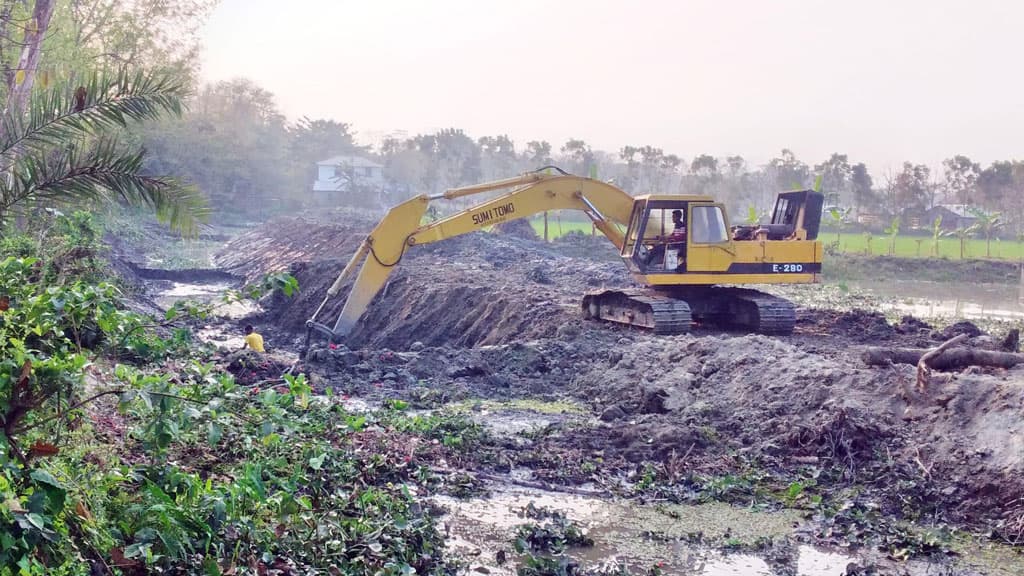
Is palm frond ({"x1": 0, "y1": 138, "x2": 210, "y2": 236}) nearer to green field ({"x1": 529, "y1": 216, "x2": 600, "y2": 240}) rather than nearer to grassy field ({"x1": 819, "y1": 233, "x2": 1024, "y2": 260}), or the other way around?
grassy field ({"x1": 819, "y1": 233, "x2": 1024, "y2": 260})

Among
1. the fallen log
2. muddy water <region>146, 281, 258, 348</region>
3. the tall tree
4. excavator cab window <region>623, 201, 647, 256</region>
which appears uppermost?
the tall tree

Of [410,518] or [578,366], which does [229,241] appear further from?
[410,518]

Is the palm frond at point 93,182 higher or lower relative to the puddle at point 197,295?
higher

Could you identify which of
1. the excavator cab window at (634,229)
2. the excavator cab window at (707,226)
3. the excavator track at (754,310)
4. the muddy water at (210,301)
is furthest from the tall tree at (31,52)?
the excavator track at (754,310)

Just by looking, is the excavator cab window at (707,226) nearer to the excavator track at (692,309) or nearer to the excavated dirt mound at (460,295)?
the excavator track at (692,309)

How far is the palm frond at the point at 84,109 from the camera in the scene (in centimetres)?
789

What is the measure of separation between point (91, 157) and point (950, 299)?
25.8m

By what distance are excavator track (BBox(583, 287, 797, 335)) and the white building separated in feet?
190

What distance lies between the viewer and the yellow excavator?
15.1m

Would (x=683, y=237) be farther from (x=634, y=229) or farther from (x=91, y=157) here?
(x=91, y=157)

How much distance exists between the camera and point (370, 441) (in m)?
8.58

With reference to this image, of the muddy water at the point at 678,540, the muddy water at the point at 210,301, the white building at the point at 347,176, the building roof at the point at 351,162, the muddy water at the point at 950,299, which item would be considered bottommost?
the muddy water at the point at 678,540

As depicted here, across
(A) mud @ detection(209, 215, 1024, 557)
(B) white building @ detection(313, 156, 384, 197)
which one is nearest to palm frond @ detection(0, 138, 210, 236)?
(A) mud @ detection(209, 215, 1024, 557)

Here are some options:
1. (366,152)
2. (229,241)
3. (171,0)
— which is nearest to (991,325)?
(171,0)
